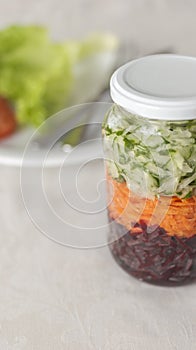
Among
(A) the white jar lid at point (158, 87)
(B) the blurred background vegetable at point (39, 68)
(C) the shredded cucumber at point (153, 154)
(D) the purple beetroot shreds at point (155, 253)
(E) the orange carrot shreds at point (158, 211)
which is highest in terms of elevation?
(A) the white jar lid at point (158, 87)

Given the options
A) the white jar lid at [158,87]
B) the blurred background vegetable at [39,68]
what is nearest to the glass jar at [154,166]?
the white jar lid at [158,87]

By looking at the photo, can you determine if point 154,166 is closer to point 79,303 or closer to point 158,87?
point 158,87

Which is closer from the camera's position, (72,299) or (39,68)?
(72,299)

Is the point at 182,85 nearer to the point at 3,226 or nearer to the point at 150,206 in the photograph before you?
the point at 150,206

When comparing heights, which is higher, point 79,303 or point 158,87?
point 158,87

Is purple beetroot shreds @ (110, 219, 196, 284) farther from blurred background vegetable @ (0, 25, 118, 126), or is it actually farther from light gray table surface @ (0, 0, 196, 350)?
blurred background vegetable @ (0, 25, 118, 126)

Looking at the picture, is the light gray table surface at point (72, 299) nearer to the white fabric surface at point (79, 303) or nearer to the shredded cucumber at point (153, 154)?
the white fabric surface at point (79, 303)

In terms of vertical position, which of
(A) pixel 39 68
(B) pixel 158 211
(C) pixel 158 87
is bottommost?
(A) pixel 39 68

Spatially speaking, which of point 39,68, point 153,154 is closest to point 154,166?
point 153,154
